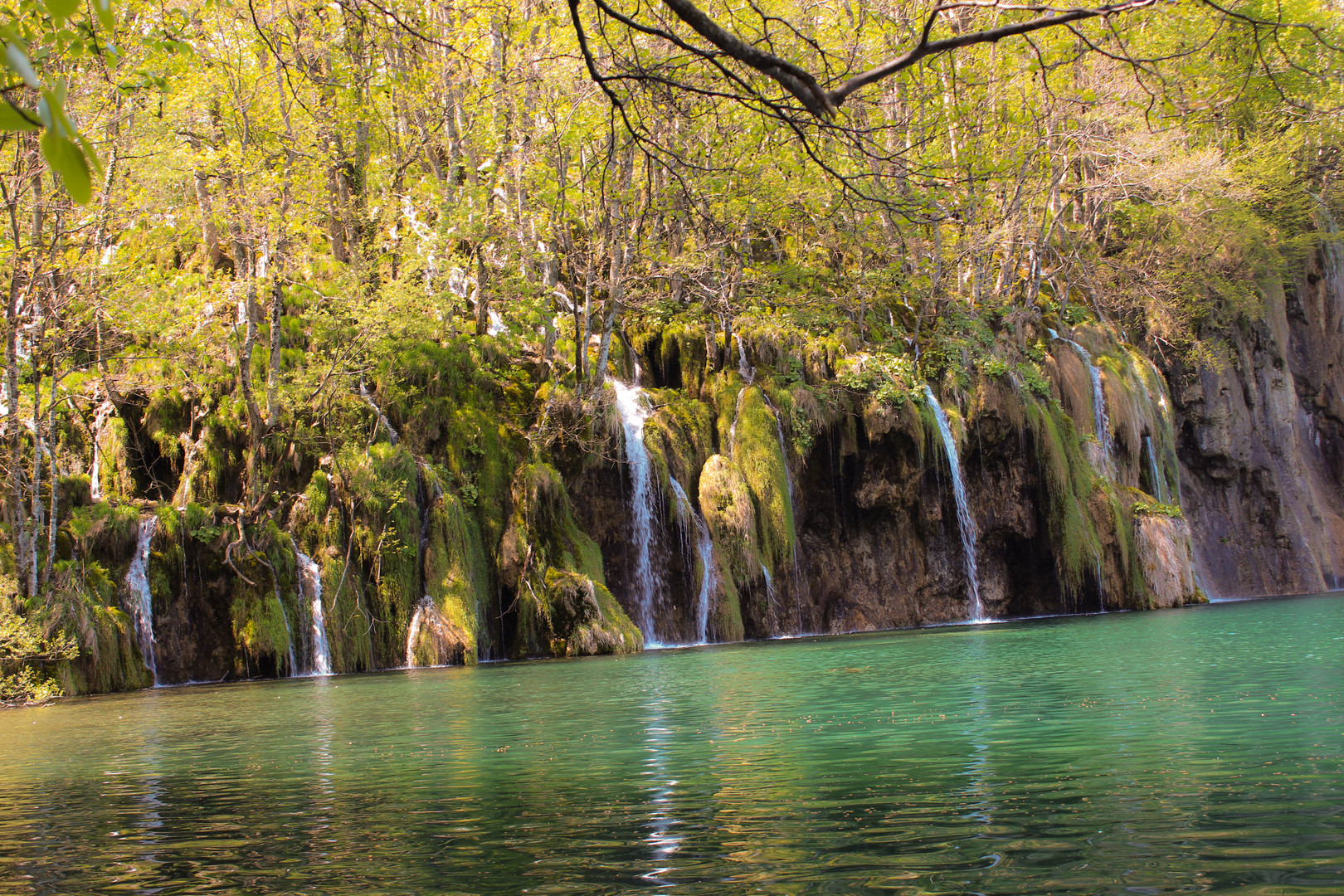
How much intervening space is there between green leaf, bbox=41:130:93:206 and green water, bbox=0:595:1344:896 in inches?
111

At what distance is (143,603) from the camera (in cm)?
1581

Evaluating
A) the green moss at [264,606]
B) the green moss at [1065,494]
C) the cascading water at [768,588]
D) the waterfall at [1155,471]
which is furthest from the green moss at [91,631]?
the waterfall at [1155,471]

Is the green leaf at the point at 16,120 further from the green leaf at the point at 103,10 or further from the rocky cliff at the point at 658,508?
the rocky cliff at the point at 658,508

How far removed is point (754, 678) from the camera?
440 inches

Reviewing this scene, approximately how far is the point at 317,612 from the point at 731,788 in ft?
43.9

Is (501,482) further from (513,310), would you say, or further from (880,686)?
(880,686)

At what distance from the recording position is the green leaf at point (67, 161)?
1.32 m

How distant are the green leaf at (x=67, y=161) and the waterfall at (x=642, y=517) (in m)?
18.9

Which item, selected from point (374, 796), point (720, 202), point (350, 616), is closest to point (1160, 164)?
point (720, 202)

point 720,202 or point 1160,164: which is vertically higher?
point 1160,164

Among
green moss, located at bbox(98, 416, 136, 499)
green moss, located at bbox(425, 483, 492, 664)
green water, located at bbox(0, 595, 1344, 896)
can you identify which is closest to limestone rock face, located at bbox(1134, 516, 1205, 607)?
green water, located at bbox(0, 595, 1344, 896)

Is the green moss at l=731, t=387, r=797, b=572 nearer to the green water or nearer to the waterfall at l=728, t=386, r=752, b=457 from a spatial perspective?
the waterfall at l=728, t=386, r=752, b=457

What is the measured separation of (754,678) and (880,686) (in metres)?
1.85

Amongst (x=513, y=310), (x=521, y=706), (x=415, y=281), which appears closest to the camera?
(x=521, y=706)
